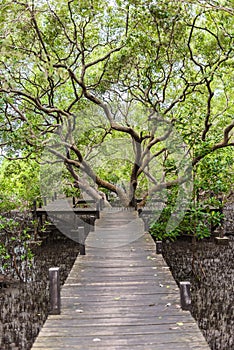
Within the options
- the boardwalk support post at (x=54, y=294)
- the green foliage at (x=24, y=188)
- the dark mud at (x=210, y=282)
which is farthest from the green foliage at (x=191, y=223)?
the green foliage at (x=24, y=188)

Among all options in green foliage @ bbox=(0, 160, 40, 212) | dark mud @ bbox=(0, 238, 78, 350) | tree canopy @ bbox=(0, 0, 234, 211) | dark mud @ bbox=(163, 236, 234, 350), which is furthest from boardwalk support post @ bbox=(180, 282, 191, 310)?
green foliage @ bbox=(0, 160, 40, 212)

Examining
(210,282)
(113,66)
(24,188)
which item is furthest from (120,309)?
(24,188)

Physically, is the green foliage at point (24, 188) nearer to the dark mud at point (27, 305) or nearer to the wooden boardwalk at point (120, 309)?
the dark mud at point (27, 305)

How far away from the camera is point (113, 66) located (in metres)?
9.58

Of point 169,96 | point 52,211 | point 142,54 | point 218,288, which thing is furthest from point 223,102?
point 218,288

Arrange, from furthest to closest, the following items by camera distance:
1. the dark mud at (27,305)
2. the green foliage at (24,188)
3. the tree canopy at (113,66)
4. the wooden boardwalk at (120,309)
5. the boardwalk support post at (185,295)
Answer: the green foliage at (24,188) < the tree canopy at (113,66) < the dark mud at (27,305) < the boardwalk support post at (185,295) < the wooden boardwalk at (120,309)

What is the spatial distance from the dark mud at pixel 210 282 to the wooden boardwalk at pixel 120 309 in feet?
3.05

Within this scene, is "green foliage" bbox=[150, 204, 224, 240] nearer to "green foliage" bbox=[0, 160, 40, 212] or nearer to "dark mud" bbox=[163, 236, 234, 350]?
"dark mud" bbox=[163, 236, 234, 350]

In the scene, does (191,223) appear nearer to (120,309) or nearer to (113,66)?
(120,309)

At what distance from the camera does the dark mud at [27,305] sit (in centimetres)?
539

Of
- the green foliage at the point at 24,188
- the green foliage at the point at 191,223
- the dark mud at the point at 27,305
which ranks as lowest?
the dark mud at the point at 27,305

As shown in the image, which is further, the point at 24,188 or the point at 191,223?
the point at 24,188

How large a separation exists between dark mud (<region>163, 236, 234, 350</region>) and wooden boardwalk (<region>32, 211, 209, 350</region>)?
0.93 meters

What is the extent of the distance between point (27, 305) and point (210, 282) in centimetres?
339
